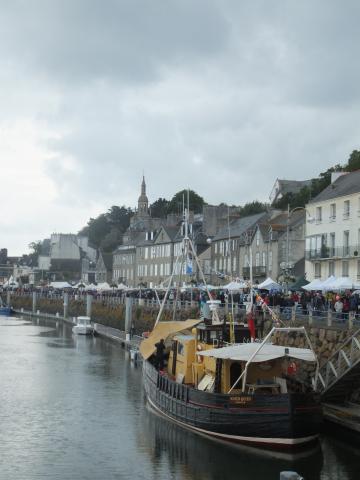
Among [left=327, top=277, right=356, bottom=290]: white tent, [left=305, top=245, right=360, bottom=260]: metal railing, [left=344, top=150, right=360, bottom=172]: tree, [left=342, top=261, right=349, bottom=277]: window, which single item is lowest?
[left=327, top=277, right=356, bottom=290]: white tent

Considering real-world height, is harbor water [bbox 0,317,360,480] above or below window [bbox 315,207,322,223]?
below

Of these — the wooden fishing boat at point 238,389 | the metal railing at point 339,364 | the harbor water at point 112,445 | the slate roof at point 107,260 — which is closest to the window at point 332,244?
the harbor water at point 112,445

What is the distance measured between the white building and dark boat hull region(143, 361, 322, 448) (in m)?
39.1

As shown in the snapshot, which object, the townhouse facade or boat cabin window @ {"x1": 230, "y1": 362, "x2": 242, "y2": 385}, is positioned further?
the townhouse facade

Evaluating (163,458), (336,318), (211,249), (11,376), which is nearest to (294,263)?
(211,249)

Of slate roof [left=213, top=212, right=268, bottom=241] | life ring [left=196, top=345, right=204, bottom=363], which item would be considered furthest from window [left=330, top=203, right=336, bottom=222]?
life ring [left=196, top=345, right=204, bottom=363]

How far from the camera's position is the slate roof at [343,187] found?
67.3 m

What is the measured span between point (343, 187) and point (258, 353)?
4449cm

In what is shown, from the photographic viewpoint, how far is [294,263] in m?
85.4

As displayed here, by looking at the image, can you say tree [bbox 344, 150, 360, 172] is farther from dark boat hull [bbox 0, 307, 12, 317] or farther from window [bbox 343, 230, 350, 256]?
dark boat hull [bbox 0, 307, 12, 317]

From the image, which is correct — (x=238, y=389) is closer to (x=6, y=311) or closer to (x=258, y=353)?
(x=258, y=353)

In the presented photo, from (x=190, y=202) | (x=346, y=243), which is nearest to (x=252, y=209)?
(x=190, y=202)

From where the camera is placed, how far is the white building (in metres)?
66.3

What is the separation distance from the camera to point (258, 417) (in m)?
27.0
